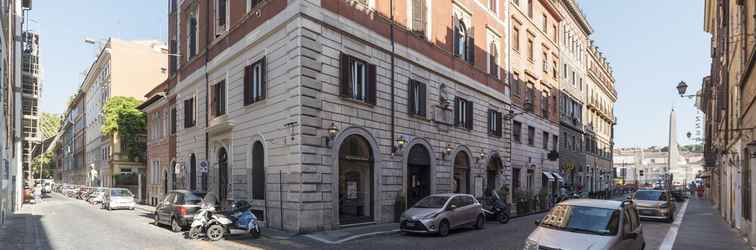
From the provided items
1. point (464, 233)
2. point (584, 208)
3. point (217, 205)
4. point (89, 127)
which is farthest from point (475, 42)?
point (89, 127)

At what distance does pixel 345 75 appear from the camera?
18750 millimetres

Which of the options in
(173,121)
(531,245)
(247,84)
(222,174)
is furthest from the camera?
(173,121)

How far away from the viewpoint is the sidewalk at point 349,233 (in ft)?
51.3

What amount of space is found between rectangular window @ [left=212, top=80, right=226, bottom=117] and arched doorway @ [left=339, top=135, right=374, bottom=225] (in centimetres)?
625

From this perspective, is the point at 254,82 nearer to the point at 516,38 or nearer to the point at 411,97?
the point at 411,97

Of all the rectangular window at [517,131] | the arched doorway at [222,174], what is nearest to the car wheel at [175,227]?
the arched doorway at [222,174]

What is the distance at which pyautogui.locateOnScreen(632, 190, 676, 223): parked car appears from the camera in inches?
872

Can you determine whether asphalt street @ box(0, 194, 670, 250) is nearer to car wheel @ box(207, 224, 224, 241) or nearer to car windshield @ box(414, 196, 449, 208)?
car wheel @ box(207, 224, 224, 241)

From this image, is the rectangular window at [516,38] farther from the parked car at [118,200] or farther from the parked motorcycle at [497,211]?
the parked car at [118,200]

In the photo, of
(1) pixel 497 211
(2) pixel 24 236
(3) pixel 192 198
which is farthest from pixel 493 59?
(2) pixel 24 236

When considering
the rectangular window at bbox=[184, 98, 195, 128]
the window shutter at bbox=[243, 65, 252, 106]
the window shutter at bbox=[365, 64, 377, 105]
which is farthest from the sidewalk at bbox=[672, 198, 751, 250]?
the rectangular window at bbox=[184, 98, 195, 128]

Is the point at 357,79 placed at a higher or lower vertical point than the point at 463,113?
higher

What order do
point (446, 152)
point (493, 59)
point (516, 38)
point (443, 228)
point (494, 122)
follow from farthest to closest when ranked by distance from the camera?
point (516, 38) < point (493, 59) < point (494, 122) < point (446, 152) < point (443, 228)

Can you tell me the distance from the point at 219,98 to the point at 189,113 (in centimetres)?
461
